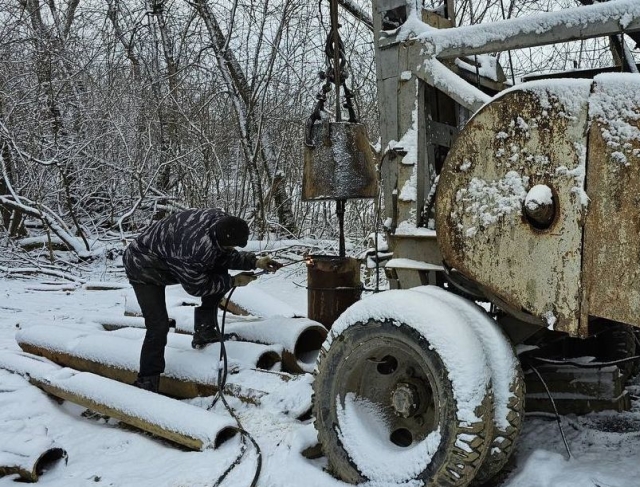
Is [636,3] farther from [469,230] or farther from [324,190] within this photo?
[324,190]

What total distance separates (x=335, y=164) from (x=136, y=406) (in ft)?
7.10

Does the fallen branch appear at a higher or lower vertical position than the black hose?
higher

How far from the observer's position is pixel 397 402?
3.03 metres

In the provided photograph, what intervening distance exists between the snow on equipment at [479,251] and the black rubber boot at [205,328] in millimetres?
1971

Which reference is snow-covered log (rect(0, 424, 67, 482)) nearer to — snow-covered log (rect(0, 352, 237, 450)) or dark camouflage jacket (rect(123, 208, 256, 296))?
snow-covered log (rect(0, 352, 237, 450))

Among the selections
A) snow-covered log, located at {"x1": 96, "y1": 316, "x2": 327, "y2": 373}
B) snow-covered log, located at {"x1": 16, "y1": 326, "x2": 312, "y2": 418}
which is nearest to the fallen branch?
snow-covered log, located at {"x1": 16, "y1": 326, "x2": 312, "y2": 418}

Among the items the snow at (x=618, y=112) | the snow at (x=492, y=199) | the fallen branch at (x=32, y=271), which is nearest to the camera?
the snow at (x=618, y=112)

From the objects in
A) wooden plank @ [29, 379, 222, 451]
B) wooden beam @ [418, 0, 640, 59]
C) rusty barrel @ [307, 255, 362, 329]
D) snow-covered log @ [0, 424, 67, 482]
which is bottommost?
snow-covered log @ [0, 424, 67, 482]

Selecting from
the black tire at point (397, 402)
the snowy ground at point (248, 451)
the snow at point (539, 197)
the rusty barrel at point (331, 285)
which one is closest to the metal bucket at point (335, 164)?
the rusty barrel at point (331, 285)

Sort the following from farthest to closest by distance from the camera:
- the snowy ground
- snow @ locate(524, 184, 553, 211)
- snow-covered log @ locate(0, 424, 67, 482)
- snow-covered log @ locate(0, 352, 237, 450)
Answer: snow-covered log @ locate(0, 352, 237, 450), snow-covered log @ locate(0, 424, 67, 482), the snowy ground, snow @ locate(524, 184, 553, 211)

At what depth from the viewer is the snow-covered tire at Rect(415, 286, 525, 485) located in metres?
2.69

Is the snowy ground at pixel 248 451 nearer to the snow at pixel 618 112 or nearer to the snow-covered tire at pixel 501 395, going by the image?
the snow-covered tire at pixel 501 395

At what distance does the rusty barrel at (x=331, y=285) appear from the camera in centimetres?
488

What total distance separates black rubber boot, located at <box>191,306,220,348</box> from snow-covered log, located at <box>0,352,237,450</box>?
74 centimetres
